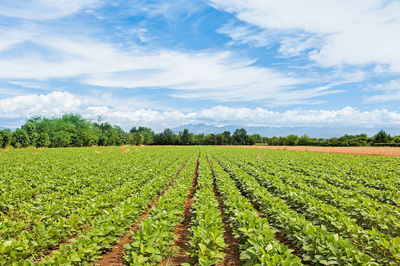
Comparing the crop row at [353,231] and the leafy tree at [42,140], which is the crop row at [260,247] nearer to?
the crop row at [353,231]

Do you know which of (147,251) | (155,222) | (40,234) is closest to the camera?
(147,251)

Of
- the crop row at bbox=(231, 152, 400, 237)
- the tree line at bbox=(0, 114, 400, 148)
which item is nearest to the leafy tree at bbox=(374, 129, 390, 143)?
the tree line at bbox=(0, 114, 400, 148)

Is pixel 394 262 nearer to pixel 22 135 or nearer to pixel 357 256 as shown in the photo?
pixel 357 256

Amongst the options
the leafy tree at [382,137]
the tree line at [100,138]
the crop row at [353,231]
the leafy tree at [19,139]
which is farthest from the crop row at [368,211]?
the leafy tree at [19,139]

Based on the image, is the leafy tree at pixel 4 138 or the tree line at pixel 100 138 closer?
the leafy tree at pixel 4 138

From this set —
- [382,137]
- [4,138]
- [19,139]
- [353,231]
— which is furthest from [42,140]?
[382,137]

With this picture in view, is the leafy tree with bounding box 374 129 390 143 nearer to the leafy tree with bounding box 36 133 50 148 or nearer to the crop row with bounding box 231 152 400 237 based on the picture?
the crop row with bounding box 231 152 400 237

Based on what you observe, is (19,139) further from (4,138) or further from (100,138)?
(100,138)

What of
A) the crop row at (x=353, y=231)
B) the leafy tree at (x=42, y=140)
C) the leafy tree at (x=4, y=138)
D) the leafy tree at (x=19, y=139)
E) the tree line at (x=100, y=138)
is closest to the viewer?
the crop row at (x=353, y=231)

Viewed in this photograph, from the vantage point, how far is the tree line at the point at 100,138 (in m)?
58.2

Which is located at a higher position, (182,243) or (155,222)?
(155,222)

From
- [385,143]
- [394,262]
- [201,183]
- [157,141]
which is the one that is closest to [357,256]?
[394,262]

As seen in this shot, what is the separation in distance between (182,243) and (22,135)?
69.6 m

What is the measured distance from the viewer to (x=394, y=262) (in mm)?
3967
